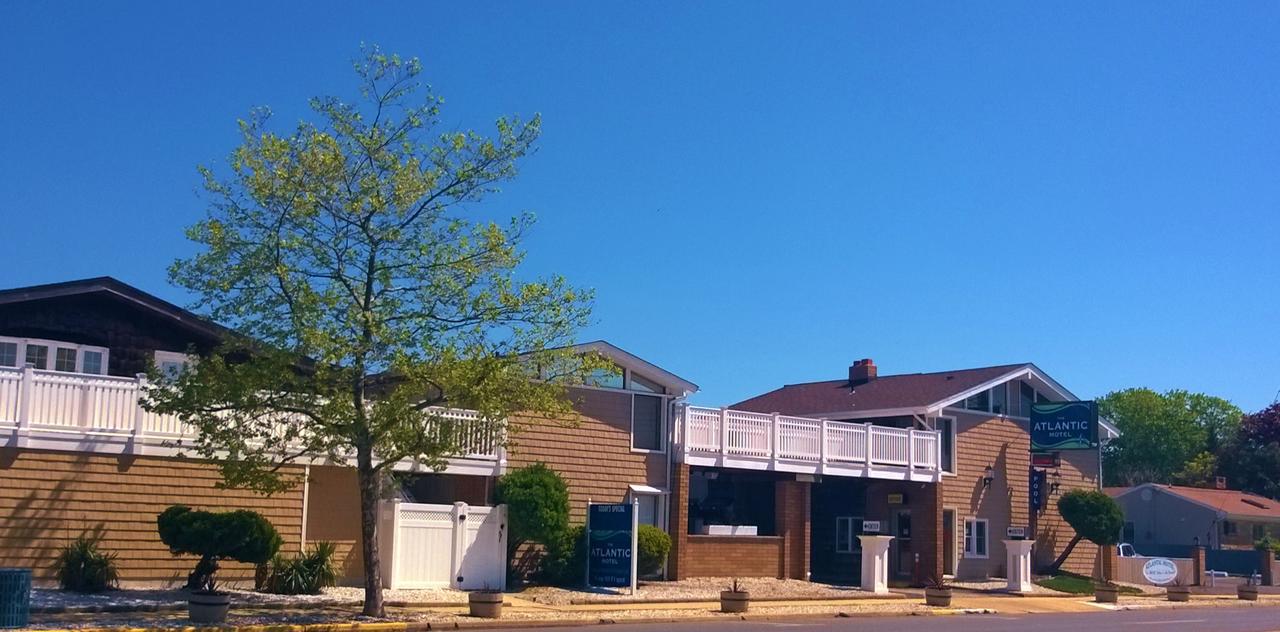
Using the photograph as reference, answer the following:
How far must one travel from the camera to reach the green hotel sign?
38.0 meters

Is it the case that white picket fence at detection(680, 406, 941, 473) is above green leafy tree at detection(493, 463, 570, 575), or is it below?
above

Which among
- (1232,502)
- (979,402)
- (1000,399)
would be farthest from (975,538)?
(1232,502)

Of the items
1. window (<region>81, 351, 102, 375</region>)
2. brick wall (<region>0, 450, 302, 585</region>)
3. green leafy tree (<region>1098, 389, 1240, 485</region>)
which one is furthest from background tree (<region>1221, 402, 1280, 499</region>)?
window (<region>81, 351, 102, 375</region>)

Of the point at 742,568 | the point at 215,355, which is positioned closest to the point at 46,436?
the point at 215,355

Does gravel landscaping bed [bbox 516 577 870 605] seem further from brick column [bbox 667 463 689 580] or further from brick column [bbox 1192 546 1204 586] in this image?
brick column [bbox 1192 546 1204 586]

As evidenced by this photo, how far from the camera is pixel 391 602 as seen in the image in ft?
77.2

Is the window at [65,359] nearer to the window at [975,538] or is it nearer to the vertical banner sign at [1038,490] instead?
the window at [975,538]

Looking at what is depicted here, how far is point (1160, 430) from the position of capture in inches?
3839

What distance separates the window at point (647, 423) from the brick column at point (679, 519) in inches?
31.9

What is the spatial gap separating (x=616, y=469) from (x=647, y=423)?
1499 millimetres

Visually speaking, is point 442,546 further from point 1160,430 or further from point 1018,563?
point 1160,430

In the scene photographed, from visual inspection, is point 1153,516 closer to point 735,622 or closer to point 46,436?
point 735,622

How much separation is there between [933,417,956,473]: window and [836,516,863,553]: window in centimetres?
308

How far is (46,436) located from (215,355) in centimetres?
385
